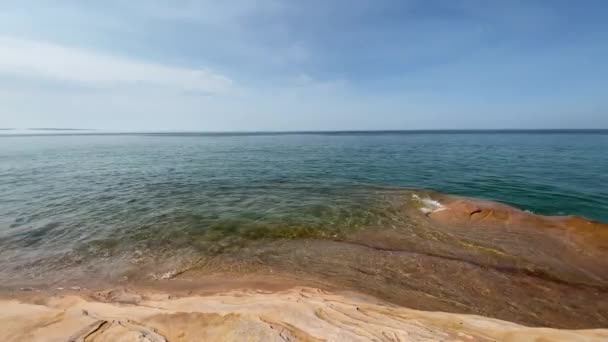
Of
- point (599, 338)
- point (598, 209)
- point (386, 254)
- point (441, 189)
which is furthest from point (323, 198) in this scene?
point (598, 209)

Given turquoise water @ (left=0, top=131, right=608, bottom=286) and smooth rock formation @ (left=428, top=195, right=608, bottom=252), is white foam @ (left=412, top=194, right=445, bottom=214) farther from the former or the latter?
A: turquoise water @ (left=0, top=131, right=608, bottom=286)

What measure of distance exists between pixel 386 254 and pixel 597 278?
5.79 m

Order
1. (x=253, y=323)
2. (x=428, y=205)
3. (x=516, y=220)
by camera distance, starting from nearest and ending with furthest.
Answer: (x=253, y=323), (x=516, y=220), (x=428, y=205)

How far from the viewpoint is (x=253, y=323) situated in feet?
13.6

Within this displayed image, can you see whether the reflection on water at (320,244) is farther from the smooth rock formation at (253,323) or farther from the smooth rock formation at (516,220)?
the smooth rock formation at (253,323)

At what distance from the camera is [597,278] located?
286 inches

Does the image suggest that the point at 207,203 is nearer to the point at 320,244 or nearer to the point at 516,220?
the point at 320,244

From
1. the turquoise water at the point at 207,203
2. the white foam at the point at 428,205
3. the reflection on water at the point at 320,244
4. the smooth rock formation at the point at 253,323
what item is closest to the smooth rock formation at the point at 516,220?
the white foam at the point at 428,205

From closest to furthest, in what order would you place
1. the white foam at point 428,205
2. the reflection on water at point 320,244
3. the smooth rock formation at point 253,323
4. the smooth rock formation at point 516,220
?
the smooth rock formation at point 253,323, the reflection on water at point 320,244, the smooth rock formation at point 516,220, the white foam at point 428,205

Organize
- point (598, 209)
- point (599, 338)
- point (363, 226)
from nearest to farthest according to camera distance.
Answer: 1. point (599, 338)
2. point (363, 226)
3. point (598, 209)

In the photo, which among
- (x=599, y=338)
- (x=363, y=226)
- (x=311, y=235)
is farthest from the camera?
(x=363, y=226)

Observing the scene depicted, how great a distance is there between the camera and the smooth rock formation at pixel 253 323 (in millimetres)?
3859

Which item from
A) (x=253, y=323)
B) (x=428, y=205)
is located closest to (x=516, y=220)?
(x=428, y=205)

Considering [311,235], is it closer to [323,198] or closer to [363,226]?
[363,226]
